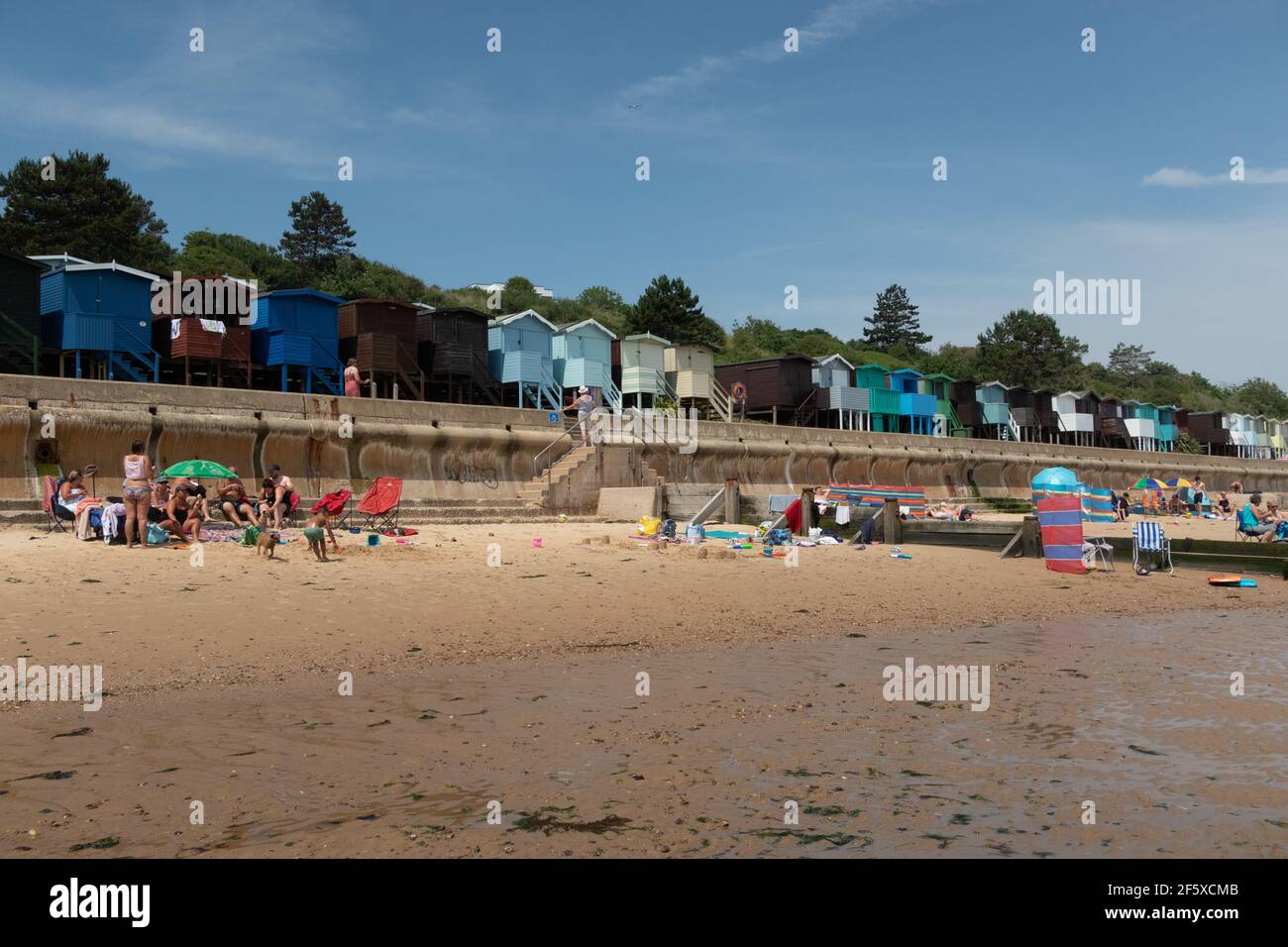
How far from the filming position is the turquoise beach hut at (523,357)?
30.9 m

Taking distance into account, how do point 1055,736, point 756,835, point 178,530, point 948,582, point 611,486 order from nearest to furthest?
point 756,835 < point 1055,736 < point 178,530 < point 948,582 < point 611,486

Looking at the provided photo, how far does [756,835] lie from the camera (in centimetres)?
420

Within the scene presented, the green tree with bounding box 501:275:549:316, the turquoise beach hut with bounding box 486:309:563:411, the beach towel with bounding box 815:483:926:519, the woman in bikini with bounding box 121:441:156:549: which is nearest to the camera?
the woman in bikini with bounding box 121:441:156:549

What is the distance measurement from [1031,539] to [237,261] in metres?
61.3

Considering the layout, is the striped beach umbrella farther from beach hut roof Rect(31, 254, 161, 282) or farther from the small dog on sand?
the small dog on sand

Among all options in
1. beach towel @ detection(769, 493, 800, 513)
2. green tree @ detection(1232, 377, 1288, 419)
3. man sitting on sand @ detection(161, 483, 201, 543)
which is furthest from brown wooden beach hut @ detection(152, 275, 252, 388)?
green tree @ detection(1232, 377, 1288, 419)

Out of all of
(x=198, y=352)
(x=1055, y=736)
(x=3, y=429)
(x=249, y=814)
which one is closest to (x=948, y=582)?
(x=1055, y=736)

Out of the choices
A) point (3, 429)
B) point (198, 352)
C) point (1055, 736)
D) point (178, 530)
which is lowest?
point (1055, 736)

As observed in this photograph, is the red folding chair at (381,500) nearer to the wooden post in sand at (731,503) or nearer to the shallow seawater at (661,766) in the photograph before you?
the wooden post in sand at (731,503)

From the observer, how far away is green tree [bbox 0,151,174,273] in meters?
50.3

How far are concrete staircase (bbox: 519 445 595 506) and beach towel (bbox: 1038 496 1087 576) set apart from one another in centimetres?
998
